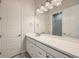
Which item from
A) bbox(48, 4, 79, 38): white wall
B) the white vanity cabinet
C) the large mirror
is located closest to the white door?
the large mirror

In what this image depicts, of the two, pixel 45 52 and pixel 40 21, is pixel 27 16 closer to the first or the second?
pixel 40 21

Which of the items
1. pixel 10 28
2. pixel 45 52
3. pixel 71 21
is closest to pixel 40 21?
pixel 10 28

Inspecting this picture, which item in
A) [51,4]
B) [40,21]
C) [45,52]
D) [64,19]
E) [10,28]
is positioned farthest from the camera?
[40,21]

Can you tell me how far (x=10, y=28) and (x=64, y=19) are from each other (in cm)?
204

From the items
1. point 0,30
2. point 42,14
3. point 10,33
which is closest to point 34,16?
point 42,14

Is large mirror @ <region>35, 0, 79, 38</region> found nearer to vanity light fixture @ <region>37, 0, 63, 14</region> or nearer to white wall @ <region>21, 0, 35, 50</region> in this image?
vanity light fixture @ <region>37, 0, 63, 14</region>

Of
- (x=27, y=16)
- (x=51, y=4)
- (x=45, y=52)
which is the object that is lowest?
(x=45, y=52)

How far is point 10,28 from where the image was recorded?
347cm

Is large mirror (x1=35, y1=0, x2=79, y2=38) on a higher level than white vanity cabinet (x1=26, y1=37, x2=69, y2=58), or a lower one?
higher

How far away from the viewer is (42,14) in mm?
3736

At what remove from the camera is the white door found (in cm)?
330

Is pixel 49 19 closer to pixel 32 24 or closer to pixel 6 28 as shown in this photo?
pixel 32 24

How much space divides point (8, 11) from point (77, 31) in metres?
2.55

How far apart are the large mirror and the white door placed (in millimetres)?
1085
